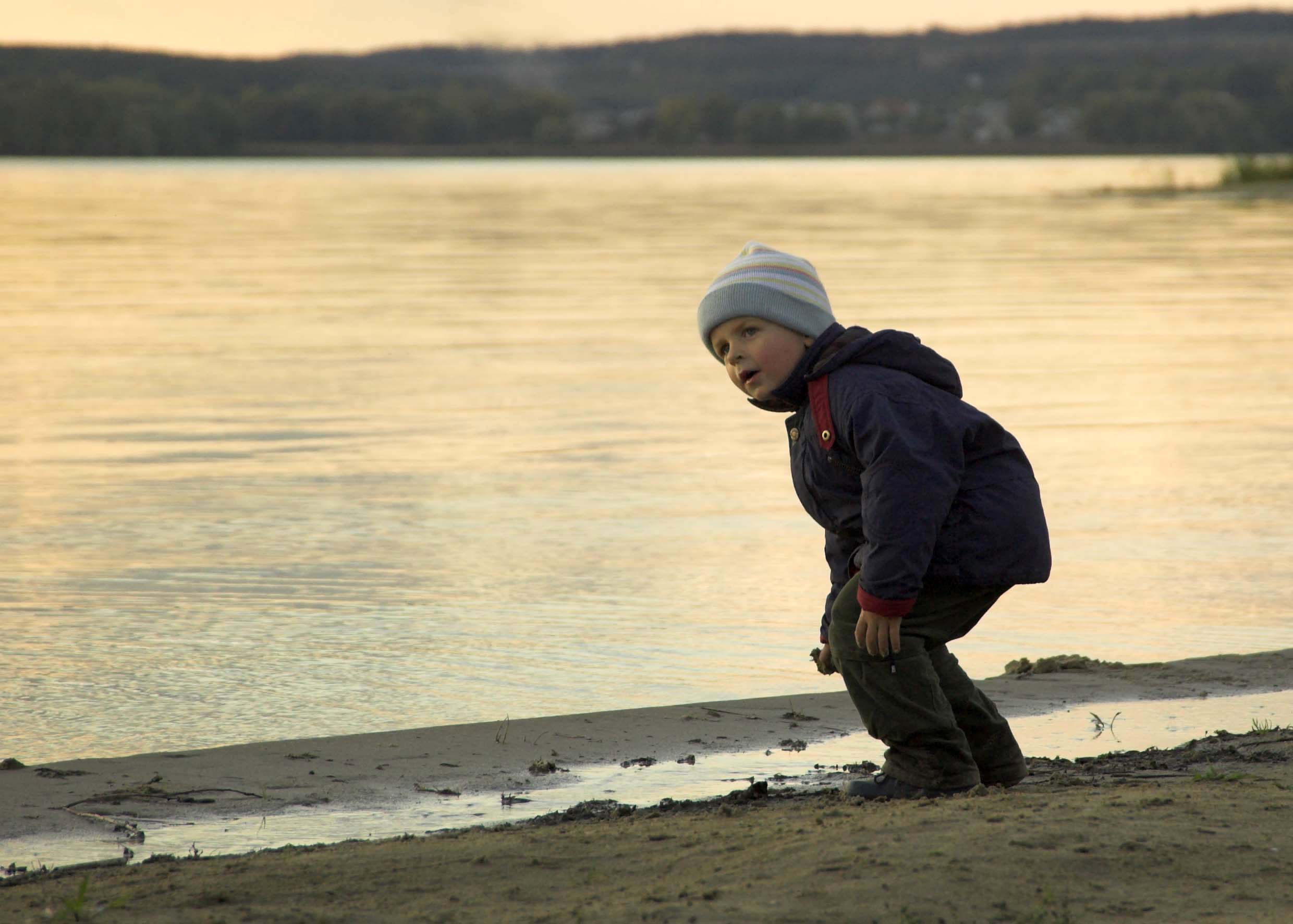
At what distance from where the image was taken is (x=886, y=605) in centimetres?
367

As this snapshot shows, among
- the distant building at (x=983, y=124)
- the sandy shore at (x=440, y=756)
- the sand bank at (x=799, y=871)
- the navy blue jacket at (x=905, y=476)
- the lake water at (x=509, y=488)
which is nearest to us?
the sand bank at (x=799, y=871)

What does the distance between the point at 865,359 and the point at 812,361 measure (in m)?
0.13

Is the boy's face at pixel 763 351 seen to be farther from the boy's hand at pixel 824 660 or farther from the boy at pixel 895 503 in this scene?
the boy's hand at pixel 824 660

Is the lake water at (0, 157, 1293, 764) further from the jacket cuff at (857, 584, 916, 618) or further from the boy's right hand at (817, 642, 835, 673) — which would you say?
the jacket cuff at (857, 584, 916, 618)

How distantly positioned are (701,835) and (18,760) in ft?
6.57

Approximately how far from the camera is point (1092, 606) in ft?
20.5

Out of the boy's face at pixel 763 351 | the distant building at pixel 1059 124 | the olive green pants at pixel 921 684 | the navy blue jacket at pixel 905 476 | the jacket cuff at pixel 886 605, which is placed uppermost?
the distant building at pixel 1059 124

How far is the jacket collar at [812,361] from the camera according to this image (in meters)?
3.82

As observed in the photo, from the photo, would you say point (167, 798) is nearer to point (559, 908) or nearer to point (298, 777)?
point (298, 777)

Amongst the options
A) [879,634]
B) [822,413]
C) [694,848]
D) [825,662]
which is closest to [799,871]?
[694,848]

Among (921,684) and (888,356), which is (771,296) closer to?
(888,356)

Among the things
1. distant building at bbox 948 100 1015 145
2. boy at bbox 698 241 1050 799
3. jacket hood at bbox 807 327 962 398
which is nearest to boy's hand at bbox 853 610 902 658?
boy at bbox 698 241 1050 799

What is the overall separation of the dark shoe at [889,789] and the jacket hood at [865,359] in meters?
0.89

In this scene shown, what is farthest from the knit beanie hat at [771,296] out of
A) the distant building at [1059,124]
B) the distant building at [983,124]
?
the distant building at [983,124]
